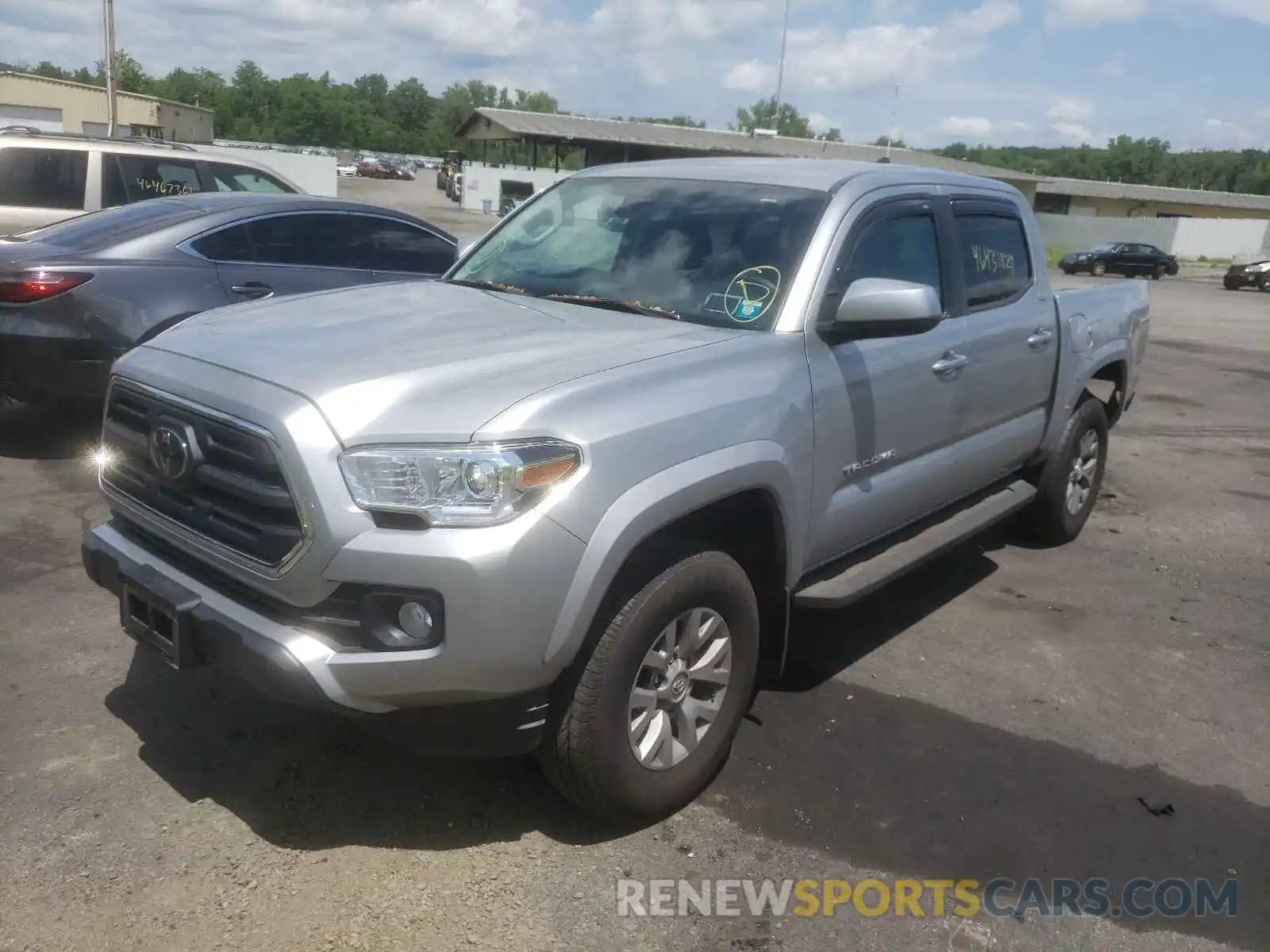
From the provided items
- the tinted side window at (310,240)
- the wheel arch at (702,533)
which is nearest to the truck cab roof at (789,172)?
the wheel arch at (702,533)

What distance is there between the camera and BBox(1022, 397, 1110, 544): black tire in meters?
5.67

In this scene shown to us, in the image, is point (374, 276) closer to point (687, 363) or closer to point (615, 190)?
point (615, 190)

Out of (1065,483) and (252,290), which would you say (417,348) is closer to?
(252,290)

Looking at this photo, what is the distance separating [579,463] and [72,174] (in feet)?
25.3

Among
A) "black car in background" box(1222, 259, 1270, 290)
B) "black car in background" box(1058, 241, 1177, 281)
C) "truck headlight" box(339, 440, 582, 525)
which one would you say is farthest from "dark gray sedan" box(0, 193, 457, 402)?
"black car in background" box(1058, 241, 1177, 281)

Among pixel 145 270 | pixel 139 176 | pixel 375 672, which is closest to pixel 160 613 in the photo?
pixel 375 672

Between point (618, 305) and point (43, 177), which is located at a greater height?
point (43, 177)

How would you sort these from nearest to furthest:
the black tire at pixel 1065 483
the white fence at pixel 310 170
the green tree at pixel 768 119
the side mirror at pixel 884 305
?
the side mirror at pixel 884 305
the black tire at pixel 1065 483
the white fence at pixel 310 170
the green tree at pixel 768 119

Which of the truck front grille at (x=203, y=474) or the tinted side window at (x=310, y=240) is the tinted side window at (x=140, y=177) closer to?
the tinted side window at (x=310, y=240)

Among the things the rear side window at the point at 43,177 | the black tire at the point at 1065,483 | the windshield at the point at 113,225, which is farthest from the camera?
the rear side window at the point at 43,177

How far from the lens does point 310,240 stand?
6.91m

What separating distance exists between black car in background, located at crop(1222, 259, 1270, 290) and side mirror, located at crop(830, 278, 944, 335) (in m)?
35.9

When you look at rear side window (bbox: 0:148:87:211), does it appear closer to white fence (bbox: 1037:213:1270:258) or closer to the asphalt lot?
the asphalt lot

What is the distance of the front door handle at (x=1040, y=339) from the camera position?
16.6 ft
